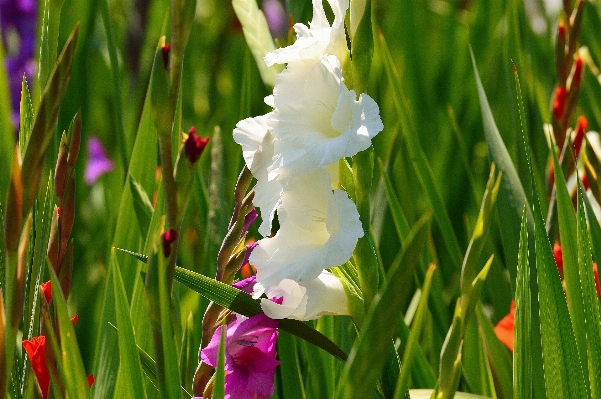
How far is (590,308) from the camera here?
434mm

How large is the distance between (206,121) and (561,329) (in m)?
0.94

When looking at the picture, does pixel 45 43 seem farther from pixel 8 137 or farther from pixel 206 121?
pixel 206 121

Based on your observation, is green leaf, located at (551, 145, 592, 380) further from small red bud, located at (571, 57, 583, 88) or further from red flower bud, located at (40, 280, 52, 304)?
red flower bud, located at (40, 280, 52, 304)

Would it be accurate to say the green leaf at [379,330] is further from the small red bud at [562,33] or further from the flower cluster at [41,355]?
the small red bud at [562,33]

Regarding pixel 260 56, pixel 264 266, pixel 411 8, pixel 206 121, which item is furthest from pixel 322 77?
pixel 206 121

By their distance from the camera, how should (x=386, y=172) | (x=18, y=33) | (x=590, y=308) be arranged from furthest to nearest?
(x=18, y=33), (x=386, y=172), (x=590, y=308)

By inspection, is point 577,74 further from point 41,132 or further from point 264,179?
point 41,132

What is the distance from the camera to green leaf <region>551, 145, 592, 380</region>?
458 millimetres

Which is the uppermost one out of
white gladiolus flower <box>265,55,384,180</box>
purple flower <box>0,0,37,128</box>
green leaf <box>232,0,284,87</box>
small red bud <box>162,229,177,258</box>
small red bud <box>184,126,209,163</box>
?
purple flower <box>0,0,37,128</box>

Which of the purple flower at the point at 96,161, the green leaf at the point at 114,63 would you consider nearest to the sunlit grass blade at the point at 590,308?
the green leaf at the point at 114,63

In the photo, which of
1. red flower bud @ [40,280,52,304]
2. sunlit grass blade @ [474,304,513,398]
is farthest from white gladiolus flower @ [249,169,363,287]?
sunlit grass blade @ [474,304,513,398]

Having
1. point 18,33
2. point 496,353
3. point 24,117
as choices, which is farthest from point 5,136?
point 18,33

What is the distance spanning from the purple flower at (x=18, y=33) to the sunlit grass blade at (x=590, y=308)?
3.23 ft

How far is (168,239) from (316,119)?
4.6 inches
